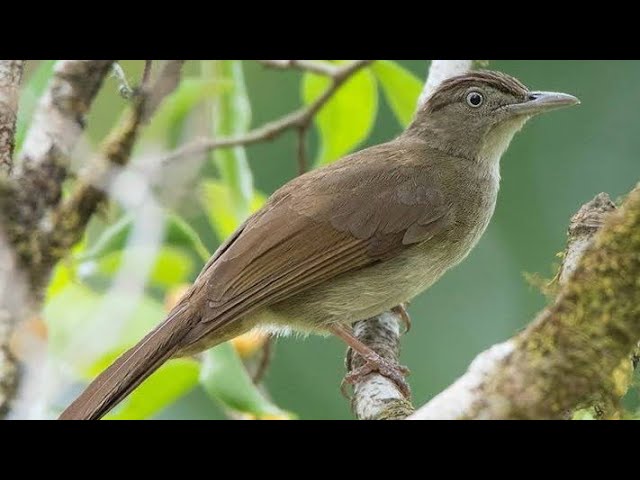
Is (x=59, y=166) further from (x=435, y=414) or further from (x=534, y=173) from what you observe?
(x=534, y=173)

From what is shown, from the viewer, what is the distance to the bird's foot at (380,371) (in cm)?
414

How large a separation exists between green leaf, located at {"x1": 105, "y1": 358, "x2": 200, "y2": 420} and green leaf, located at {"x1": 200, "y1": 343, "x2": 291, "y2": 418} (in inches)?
9.9

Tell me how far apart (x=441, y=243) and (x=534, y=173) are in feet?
13.0

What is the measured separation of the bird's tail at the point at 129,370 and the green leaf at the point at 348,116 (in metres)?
1.60

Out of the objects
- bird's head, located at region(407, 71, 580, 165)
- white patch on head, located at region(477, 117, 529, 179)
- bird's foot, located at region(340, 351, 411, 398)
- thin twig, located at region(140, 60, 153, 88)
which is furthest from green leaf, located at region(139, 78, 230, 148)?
bird's foot, located at region(340, 351, 411, 398)

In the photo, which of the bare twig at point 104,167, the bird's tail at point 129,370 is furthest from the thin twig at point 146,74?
the bird's tail at point 129,370

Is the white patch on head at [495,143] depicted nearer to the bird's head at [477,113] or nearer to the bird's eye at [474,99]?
the bird's head at [477,113]

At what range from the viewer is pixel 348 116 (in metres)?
5.43

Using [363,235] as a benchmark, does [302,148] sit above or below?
above

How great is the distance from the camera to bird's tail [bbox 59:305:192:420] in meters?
3.72

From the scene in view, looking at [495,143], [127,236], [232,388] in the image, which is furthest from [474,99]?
[232,388]

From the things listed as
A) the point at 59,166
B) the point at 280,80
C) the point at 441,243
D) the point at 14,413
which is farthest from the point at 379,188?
the point at 280,80

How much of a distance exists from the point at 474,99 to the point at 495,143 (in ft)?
0.90

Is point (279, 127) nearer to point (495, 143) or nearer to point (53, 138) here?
point (495, 143)
